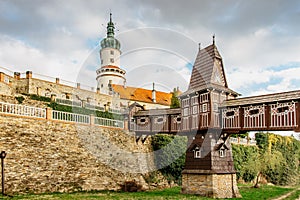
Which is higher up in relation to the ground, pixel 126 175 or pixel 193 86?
pixel 193 86

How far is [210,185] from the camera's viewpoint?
18016mm

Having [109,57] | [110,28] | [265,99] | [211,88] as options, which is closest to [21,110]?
[211,88]

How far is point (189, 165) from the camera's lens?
19594mm

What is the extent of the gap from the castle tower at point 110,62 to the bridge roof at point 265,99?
35346mm

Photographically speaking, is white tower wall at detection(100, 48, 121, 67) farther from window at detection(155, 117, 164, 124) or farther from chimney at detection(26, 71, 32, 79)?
window at detection(155, 117, 164, 124)

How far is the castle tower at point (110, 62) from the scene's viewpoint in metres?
54.4

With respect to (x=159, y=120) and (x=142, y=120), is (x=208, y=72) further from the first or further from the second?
(x=142, y=120)

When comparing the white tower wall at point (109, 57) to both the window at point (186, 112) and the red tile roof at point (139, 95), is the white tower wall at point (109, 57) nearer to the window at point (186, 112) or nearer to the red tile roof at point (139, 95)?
the red tile roof at point (139, 95)

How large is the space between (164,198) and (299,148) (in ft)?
99.6

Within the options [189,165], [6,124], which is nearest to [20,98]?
[6,124]

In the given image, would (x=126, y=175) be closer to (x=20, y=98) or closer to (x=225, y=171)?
(x=225, y=171)

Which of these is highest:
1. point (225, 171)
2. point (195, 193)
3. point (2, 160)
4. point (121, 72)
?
point (121, 72)

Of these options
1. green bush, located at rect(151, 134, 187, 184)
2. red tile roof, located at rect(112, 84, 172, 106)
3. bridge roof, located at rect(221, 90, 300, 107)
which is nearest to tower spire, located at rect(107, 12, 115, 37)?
red tile roof, located at rect(112, 84, 172, 106)

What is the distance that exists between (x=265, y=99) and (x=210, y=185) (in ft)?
19.9
